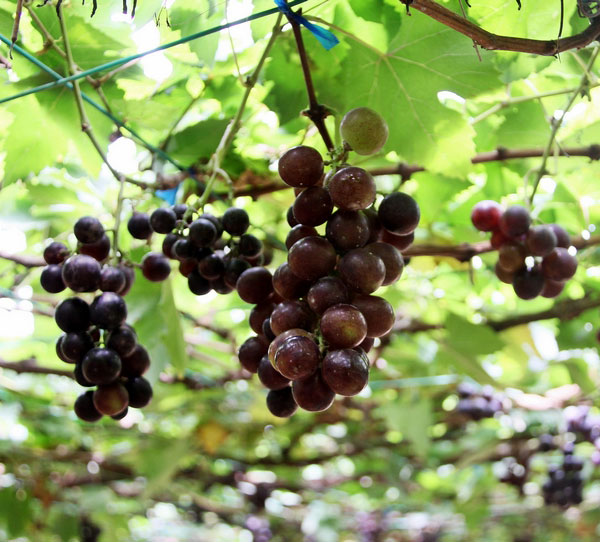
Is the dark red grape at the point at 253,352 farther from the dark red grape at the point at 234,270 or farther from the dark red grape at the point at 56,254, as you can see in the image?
the dark red grape at the point at 56,254

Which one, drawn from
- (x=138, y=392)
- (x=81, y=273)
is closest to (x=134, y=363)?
(x=138, y=392)

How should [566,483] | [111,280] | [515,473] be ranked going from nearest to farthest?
[111,280], [566,483], [515,473]

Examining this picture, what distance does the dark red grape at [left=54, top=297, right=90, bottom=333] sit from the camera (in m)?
0.95

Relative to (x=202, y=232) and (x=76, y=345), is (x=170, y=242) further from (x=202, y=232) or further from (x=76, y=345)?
(x=76, y=345)

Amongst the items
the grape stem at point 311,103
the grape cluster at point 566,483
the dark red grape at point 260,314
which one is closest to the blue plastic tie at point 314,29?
the grape stem at point 311,103

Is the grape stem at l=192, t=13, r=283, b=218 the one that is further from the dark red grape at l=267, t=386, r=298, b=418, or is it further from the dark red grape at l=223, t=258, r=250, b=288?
the dark red grape at l=267, t=386, r=298, b=418

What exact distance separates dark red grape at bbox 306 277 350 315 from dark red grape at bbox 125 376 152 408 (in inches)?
15.7

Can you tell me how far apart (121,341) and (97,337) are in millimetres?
45

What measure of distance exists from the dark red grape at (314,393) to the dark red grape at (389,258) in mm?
177

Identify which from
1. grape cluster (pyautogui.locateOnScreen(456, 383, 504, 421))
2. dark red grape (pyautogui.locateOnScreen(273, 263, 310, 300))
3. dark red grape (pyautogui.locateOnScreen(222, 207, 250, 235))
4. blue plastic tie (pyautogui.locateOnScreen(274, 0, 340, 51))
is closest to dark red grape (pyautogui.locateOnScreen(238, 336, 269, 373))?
dark red grape (pyautogui.locateOnScreen(273, 263, 310, 300))

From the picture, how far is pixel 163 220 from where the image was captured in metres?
1.08

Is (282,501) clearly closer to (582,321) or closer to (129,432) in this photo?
(129,432)

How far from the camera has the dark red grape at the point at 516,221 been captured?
4.02ft

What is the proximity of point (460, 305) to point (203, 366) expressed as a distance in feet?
3.89
